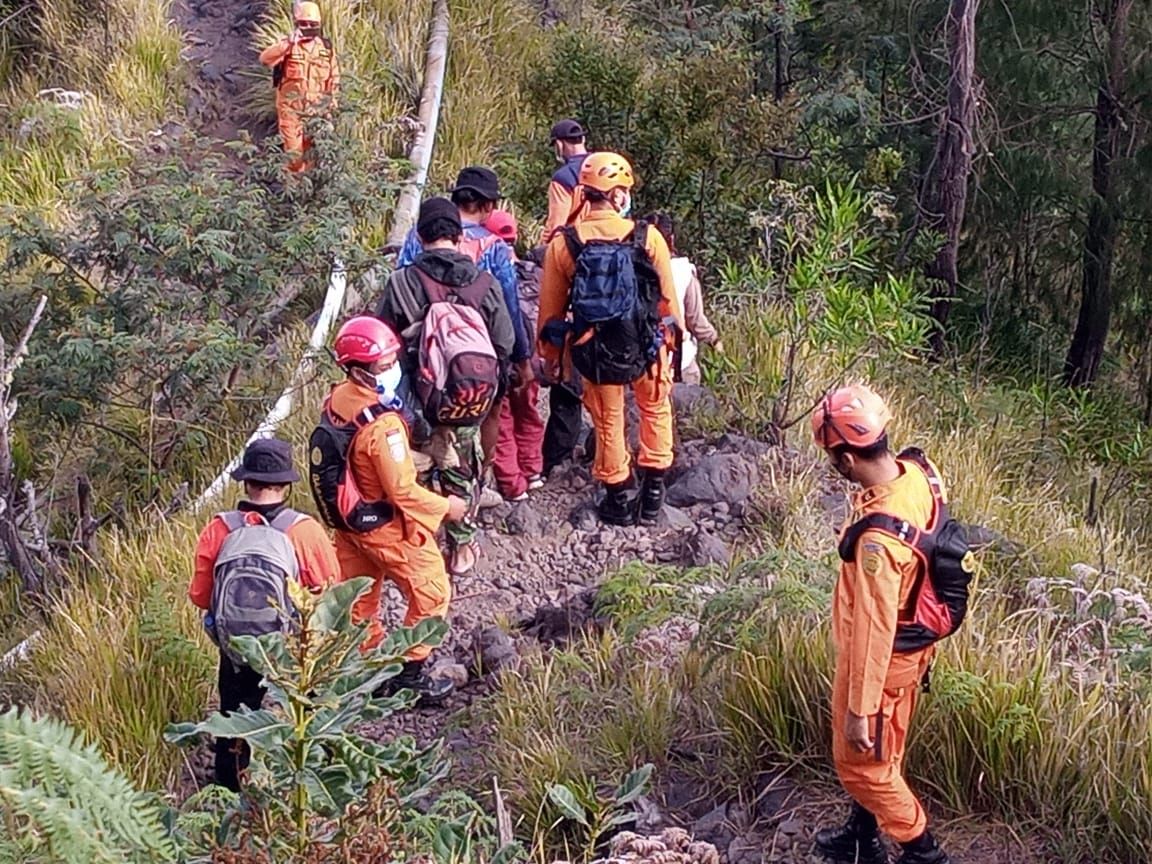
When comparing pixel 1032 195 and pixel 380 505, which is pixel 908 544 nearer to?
pixel 380 505

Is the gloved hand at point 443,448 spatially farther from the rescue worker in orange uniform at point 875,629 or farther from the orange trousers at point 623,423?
the rescue worker in orange uniform at point 875,629

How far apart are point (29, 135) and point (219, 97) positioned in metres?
1.77

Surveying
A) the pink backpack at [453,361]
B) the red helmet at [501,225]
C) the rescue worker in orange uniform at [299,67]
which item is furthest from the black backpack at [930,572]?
the rescue worker in orange uniform at [299,67]

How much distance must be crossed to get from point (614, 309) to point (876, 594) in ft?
8.52

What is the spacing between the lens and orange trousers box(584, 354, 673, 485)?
661 cm

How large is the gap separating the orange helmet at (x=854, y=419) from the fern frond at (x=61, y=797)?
2.46 metres

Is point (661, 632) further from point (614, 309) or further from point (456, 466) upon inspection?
point (614, 309)

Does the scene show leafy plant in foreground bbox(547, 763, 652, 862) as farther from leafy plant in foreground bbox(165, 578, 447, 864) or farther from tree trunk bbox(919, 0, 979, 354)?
tree trunk bbox(919, 0, 979, 354)

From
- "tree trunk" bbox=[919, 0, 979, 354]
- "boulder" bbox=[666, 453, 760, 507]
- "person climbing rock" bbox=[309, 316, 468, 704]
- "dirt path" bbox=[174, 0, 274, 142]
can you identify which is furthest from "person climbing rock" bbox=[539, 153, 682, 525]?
"dirt path" bbox=[174, 0, 274, 142]

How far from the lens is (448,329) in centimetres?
586

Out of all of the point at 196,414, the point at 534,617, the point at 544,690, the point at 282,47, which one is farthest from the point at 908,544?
the point at 282,47

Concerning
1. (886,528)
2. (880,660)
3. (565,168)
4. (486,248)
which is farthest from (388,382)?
(565,168)

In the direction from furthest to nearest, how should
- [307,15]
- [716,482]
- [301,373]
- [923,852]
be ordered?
[307,15]
[301,373]
[716,482]
[923,852]

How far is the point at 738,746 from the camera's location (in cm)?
490
